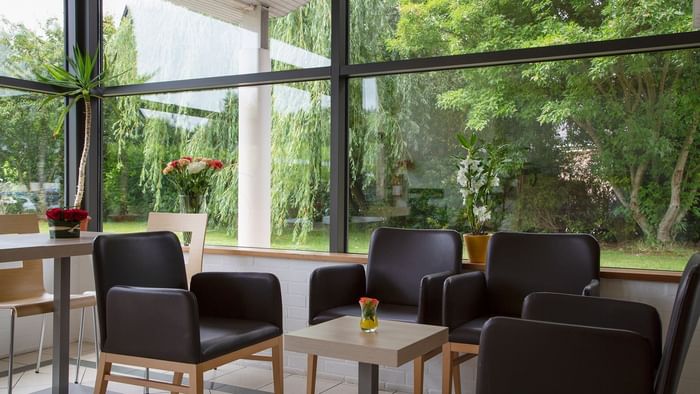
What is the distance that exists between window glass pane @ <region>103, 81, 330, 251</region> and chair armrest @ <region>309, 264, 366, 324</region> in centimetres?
74

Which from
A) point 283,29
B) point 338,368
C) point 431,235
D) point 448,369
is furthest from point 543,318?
point 283,29

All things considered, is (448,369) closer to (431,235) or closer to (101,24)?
(431,235)

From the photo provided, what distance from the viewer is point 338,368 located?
4074 mm

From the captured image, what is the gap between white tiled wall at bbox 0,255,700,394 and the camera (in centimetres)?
333

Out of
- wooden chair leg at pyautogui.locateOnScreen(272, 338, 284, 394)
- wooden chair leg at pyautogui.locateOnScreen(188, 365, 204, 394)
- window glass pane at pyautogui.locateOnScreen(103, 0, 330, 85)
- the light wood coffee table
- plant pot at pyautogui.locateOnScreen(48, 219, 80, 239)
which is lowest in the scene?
wooden chair leg at pyautogui.locateOnScreen(272, 338, 284, 394)

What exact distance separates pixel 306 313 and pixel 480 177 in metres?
1.36

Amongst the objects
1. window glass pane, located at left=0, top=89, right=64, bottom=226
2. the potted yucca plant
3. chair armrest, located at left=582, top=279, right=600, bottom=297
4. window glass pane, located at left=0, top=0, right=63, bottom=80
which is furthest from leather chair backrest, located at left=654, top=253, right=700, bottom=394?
window glass pane, located at left=0, top=0, right=63, bottom=80

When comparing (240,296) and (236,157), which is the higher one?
(236,157)

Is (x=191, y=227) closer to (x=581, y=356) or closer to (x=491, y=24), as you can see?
(x=491, y=24)

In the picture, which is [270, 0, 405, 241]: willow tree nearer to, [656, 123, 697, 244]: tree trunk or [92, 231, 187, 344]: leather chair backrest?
[92, 231, 187, 344]: leather chair backrest

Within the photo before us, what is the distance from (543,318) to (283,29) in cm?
281

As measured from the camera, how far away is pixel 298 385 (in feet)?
13.0

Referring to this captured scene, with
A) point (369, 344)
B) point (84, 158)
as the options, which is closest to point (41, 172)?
point (84, 158)

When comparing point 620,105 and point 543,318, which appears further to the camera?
point 620,105
